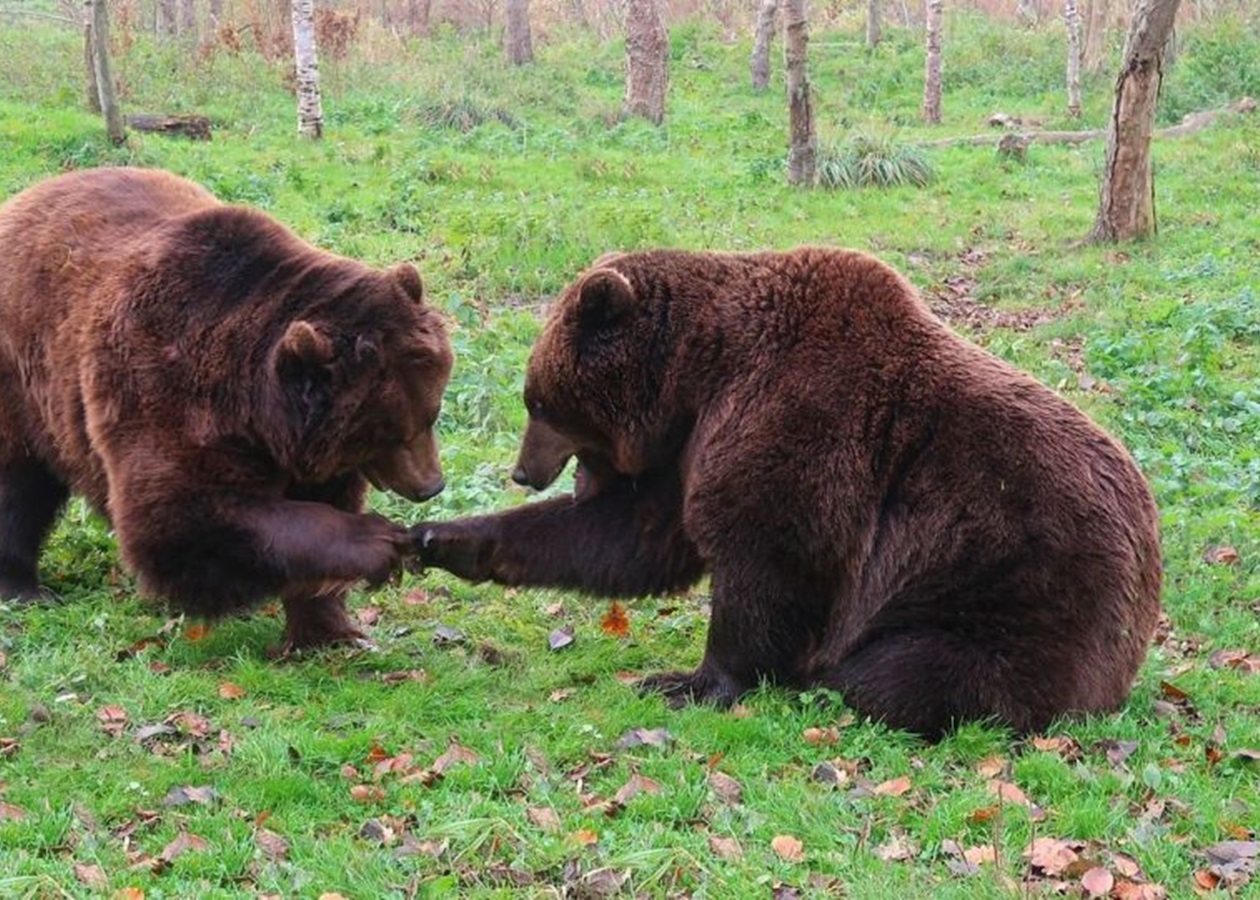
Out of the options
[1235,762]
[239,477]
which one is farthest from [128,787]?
[1235,762]

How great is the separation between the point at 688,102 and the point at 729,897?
25723mm

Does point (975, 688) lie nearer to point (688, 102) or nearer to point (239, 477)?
point (239, 477)

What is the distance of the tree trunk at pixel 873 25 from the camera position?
33603mm

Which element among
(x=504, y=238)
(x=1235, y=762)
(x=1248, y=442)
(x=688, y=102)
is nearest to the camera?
(x=1235, y=762)

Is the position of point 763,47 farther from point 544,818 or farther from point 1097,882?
point 1097,882

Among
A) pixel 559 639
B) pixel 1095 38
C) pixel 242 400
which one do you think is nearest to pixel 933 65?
pixel 1095 38

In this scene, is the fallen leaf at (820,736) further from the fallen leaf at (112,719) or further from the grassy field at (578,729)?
the fallen leaf at (112,719)

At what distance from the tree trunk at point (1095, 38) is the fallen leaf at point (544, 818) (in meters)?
28.9

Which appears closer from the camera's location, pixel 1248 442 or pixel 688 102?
pixel 1248 442

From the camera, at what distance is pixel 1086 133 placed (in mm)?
25281

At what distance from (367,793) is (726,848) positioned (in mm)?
1349

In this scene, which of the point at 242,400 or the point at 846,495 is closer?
the point at 846,495

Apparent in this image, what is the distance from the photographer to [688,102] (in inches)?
1138

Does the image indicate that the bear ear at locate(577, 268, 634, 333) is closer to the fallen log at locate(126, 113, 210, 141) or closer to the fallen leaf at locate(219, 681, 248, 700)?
the fallen leaf at locate(219, 681, 248, 700)
